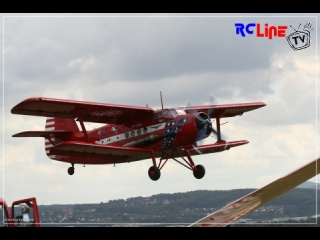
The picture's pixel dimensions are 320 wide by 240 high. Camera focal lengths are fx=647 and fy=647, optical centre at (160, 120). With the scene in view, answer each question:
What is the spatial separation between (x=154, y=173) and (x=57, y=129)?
679cm

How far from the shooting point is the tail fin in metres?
25.2

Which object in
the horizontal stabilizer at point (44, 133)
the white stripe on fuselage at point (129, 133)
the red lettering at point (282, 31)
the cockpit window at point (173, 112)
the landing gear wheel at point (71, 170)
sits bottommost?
the landing gear wheel at point (71, 170)

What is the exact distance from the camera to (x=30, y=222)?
8719 mm

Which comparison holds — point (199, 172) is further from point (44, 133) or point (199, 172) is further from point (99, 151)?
point (44, 133)

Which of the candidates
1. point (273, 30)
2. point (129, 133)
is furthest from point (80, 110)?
point (273, 30)

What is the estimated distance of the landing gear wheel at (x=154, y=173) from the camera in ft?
66.9

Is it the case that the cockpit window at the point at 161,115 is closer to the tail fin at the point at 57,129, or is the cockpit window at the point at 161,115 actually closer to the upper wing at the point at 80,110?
the upper wing at the point at 80,110

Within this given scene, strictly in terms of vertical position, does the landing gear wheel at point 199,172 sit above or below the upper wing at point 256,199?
above

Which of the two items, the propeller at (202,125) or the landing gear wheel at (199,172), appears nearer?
the propeller at (202,125)

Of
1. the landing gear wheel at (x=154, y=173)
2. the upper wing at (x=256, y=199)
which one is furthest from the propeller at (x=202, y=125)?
the upper wing at (x=256, y=199)

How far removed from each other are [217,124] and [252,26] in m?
8.32

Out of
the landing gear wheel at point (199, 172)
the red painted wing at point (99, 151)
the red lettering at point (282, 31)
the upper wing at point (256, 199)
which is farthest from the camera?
the landing gear wheel at point (199, 172)

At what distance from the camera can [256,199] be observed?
293 inches
